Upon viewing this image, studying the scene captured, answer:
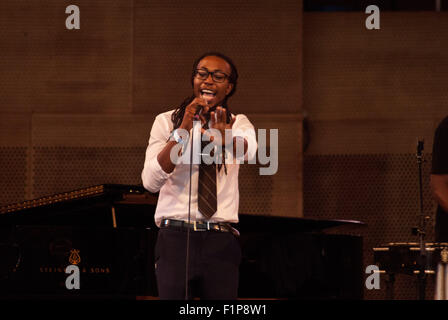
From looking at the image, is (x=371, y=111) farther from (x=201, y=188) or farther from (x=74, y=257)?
(x=201, y=188)

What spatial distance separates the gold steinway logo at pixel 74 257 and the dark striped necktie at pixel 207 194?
7.12 feet

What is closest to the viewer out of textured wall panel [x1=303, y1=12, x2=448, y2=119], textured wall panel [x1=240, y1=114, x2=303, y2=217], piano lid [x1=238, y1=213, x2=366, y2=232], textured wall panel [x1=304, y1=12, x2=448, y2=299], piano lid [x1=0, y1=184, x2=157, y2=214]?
piano lid [x1=0, y1=184, x2=157, y2=214]

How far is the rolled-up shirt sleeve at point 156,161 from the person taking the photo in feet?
8.20

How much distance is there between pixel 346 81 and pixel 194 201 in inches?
195

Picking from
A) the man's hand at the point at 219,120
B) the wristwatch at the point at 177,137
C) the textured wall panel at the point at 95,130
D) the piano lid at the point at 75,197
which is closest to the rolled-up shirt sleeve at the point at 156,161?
the wristwatch at the point at 177,137

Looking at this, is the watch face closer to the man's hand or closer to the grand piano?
the man's hand

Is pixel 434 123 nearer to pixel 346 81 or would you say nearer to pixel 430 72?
pixel 430 72

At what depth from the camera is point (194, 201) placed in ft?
8.21

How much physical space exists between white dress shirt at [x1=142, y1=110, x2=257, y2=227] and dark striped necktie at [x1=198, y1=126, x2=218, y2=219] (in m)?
0.02

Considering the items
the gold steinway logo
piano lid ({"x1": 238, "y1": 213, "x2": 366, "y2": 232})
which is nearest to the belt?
the gold steinway logo

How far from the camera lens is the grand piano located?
436 centimetres

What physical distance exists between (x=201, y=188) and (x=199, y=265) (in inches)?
11.2

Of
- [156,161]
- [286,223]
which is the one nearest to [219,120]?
[156,161]
